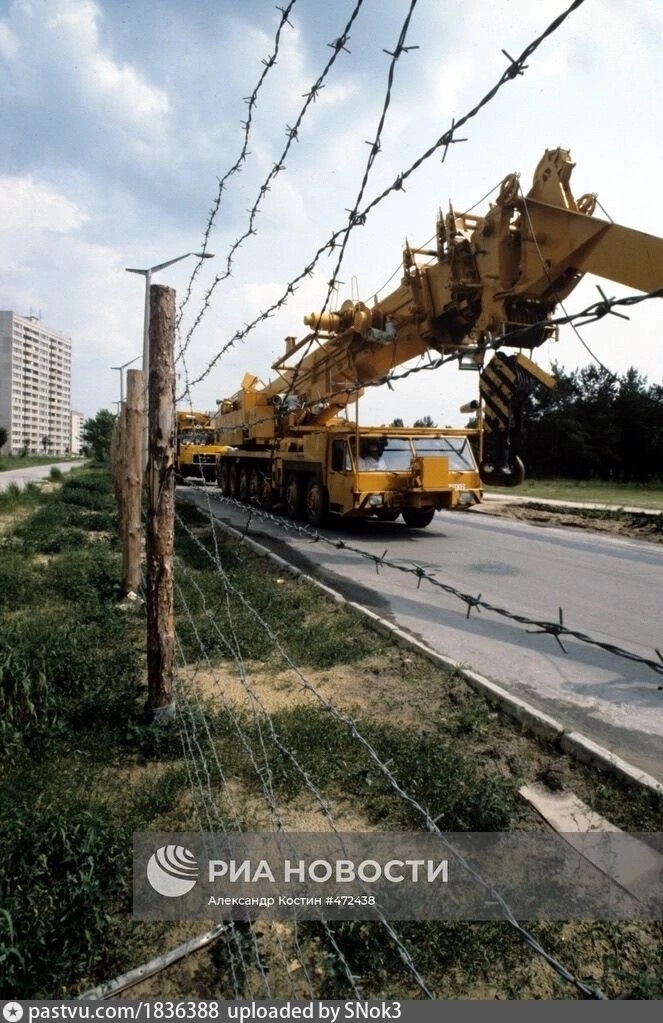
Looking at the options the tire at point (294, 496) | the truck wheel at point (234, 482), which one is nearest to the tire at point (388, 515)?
the tire at point (294, 496)

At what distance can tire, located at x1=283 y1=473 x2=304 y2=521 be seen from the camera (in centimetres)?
1328

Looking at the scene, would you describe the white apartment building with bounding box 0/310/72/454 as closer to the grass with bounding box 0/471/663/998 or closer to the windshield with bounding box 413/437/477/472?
the windshield with bounding box 413/437/477/472

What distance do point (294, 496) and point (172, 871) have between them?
430 inches

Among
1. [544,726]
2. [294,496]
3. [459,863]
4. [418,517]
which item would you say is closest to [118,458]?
[544,726]

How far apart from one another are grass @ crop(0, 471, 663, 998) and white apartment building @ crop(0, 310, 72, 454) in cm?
10771

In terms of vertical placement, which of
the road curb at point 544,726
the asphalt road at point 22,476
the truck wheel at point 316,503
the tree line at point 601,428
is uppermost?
the tree line at point 601,428

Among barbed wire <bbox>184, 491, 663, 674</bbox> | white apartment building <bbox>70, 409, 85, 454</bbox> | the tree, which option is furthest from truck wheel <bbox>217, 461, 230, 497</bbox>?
white apartment building <bbox>70, 409, 85, 454</bbox>

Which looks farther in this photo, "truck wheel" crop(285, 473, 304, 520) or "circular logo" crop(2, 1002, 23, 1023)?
"truck wheel" crop(285, 473, 304, 520)

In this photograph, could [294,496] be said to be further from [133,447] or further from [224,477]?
[133,447]

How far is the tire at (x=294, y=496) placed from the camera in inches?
523

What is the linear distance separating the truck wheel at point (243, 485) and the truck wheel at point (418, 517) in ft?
18.3

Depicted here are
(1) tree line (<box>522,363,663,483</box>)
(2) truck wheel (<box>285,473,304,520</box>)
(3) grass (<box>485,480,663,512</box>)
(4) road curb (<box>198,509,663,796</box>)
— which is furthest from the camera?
(1) tree line (<box>522,363,663,483</box>)

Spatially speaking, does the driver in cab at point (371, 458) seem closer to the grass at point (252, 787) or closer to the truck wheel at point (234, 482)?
the grass at point (252, 787)

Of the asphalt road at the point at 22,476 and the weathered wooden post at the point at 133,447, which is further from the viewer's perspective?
the asphalt road at the point at 22,476
